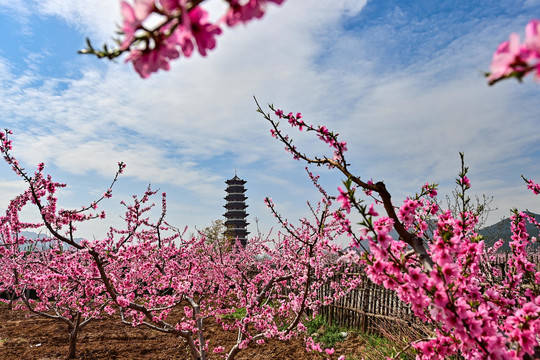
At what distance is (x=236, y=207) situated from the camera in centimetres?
5106

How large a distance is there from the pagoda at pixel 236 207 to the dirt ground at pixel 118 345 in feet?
129

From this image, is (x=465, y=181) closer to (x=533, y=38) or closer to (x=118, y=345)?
(x=533, y=38)

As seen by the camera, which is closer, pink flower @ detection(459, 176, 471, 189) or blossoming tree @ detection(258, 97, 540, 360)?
blossoming tree @ detection(258, 97, 540, 360)

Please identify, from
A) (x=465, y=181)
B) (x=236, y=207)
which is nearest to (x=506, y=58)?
(x=465, y=181)

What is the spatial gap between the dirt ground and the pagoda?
3921 cm

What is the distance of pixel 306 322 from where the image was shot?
1030cm

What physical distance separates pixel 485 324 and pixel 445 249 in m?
0.51

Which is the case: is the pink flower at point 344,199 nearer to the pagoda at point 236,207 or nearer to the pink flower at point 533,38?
the pink flower at point 533,38

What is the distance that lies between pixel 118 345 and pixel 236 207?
4331 cm

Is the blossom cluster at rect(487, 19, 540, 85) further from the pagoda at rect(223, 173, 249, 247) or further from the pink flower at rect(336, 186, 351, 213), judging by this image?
the pagoda at rect(223, 173, 249, 247)

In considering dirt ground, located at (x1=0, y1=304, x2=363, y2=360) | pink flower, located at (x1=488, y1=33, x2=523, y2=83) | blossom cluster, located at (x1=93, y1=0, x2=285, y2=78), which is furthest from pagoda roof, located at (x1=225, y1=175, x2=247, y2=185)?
pink flower, located at (x1=488, y1=33, x2=523, y2=83)

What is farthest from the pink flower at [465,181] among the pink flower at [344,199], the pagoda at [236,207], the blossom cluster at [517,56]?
the pagoda at [236,207]

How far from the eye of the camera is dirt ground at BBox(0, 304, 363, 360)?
22.9ft

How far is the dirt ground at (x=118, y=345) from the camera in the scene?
6.98m
